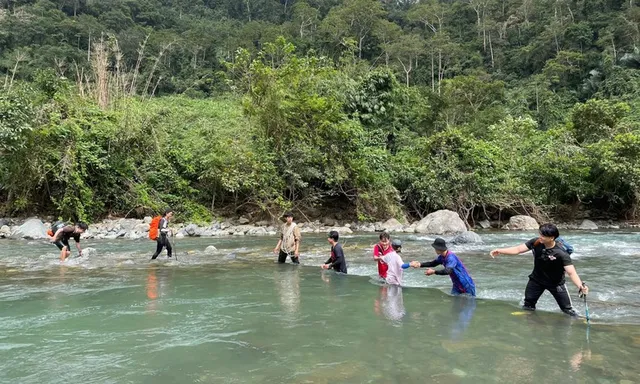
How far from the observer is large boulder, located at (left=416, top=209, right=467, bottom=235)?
63.9 feet

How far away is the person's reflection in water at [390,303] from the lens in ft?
21.6

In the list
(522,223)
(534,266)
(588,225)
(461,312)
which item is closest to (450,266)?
(461,312)

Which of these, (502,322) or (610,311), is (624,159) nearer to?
(610,311)

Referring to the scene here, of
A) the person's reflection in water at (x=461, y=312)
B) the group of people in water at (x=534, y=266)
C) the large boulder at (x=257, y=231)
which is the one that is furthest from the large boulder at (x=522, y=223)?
the person's reflection in water at (x=461, y=312)

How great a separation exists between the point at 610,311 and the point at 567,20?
56010 mm

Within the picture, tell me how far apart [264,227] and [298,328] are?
14.7 m

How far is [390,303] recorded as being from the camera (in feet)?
24.1

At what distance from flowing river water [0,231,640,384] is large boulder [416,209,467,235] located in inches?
331

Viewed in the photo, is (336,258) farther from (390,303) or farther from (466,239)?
(466,239)

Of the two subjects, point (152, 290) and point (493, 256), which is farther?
point (152, 290)

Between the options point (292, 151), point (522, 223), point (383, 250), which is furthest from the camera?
point (522, 223)

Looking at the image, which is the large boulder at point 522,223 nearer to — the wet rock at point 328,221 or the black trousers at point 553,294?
the wet rock at point 328,221

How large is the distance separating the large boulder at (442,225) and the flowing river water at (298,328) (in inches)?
331

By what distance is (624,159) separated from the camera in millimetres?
22562
